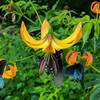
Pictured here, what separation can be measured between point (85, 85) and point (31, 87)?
0.59 m

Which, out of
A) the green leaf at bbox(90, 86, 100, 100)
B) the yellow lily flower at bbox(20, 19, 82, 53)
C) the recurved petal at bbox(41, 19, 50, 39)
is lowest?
the green leaf at bbox(90, 86, 100, 100)

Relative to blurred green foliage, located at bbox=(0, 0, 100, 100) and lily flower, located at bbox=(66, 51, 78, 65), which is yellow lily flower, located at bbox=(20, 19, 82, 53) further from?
blurred green foliage, located at bbox=(0, 0, 100, 100)

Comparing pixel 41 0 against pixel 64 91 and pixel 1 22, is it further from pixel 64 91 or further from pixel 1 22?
pixel 64 91

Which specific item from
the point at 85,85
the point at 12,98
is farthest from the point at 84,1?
the point at 85,85

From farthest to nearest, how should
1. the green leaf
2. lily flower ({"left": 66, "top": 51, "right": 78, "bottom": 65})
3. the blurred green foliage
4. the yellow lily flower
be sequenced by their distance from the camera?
1. the blurred green foliage
2. the green leaf
3. lily flower ({"left": 66, "top": 51, "right": 78, "bottom": 65})
4. the yellow lily flower

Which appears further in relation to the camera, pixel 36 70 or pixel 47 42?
pixel 36 70

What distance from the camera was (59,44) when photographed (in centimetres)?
173

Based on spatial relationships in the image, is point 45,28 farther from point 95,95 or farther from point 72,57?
point 95,95

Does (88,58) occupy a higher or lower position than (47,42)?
lower

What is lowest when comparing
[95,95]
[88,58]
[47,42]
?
[95,95]

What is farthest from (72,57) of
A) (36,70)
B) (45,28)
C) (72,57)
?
(36,70)

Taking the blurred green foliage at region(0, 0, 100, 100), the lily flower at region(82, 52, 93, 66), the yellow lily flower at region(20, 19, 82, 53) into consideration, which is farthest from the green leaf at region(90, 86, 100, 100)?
the yellow lily flower at region(20, 19, 82, 53)

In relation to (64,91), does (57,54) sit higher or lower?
higher

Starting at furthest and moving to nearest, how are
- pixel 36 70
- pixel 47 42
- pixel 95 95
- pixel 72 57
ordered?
pixel 36 70 → pixel 95 95 → pixel 72 57 → pixel 47 42
